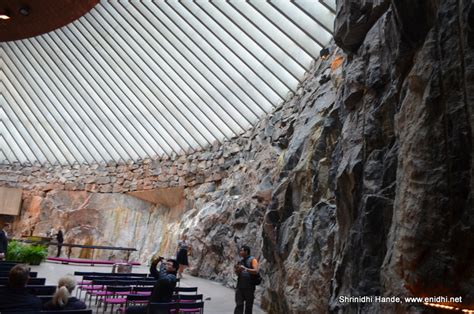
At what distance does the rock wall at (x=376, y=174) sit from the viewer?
9.32 feet

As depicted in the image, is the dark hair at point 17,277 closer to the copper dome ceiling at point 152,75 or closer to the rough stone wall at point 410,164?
the rough stone wall at point 410,164

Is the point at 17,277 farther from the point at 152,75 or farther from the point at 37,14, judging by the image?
the point at 37,14

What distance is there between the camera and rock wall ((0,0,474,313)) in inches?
112

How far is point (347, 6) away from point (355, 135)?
5.98 ft

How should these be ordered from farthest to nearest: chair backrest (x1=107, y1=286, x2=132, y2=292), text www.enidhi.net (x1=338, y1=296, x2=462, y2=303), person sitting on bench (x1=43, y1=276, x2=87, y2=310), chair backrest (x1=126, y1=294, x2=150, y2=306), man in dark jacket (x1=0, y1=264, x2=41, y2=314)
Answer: chair backrest (x1=107, y1=286, x2=132, y2=292)
chair backrest (x1=126, y1=294, x2=150, y2=306)
person sitting on bench (x1=43, y1=276, x2=87, y2=310)
man in dark jacket (x1=0, y1=264, x2=41, y2=314)
text www.enidhi.net (x1=338, y1=296, x2=462, y2=303)

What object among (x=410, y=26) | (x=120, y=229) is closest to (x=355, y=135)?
(x=410, y=26)

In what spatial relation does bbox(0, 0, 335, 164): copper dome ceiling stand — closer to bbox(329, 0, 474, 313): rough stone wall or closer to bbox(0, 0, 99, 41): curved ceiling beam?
bbox(0, 0, 99, 41): curved ceiling beam

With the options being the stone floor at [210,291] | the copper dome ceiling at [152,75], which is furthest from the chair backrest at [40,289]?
the copper dome ceiling at [152,75]

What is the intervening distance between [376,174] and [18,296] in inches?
137

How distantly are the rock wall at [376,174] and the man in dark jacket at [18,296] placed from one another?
2.90 m

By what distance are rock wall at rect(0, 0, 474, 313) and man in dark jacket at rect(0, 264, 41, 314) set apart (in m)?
2.90

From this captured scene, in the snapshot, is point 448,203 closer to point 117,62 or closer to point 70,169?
point 117,62

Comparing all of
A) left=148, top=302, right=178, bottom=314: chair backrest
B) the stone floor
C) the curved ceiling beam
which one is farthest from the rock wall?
the curved ceiling beam

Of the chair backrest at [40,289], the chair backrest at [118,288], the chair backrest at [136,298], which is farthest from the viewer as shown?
the chair backrest at [118,288]
